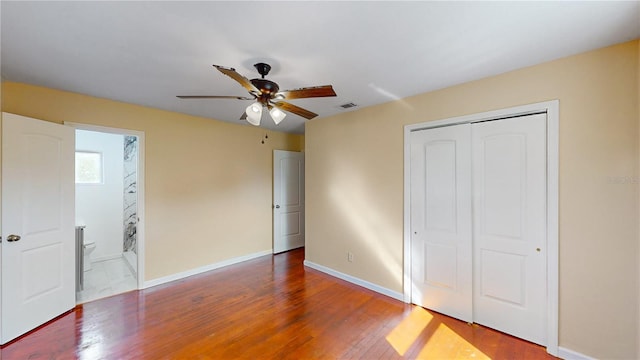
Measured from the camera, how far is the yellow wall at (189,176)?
299 cm

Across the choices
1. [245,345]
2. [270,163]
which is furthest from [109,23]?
[270,163]

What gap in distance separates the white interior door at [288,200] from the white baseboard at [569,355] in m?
4.03

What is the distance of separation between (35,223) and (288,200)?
346cm

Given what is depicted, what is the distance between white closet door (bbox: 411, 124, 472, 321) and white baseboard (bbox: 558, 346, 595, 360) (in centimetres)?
67

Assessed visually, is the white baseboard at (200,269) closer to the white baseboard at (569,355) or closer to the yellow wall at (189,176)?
the yellow wall at (189,176)

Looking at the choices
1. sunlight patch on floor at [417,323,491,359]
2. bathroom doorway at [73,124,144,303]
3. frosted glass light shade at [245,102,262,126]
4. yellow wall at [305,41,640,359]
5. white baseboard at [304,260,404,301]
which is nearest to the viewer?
yellow wall at [305,41,640,359]

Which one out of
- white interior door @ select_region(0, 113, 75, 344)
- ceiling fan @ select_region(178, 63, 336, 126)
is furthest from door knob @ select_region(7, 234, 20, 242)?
ceiling fan @ select_region(178, 63, 336, 126)

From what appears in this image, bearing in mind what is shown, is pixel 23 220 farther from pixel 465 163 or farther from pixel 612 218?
pixel 612 218

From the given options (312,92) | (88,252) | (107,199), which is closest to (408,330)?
(312,92)

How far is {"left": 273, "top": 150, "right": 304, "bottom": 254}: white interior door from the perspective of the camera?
5.06 metres

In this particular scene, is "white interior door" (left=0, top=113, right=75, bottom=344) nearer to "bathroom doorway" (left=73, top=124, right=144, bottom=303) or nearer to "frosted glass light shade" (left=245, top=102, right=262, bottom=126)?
"bathroom doorway" (left=73, top=124, right=144, bottom=303)

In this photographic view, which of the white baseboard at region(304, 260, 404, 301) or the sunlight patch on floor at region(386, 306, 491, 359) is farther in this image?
the white baseboard at region(304, 260, 404, 301)

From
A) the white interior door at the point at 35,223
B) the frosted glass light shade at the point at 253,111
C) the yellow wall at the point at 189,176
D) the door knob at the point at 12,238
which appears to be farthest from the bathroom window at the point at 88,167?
the frosted glass light shade at the point at 253,111

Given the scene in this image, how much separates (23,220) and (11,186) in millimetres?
326
